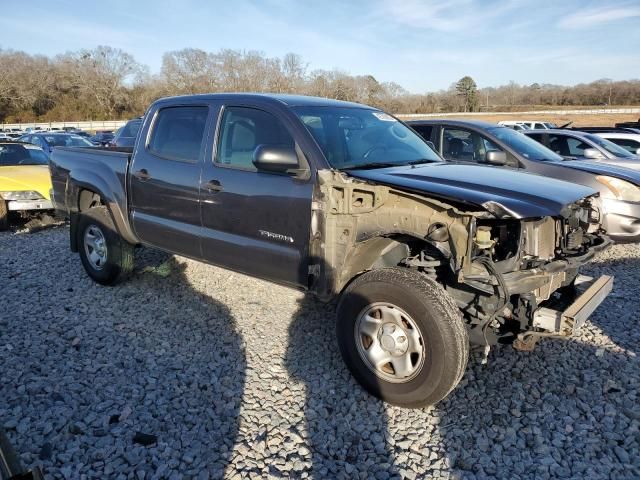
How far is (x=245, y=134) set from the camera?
12.8 feet

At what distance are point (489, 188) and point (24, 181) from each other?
26.6 ft

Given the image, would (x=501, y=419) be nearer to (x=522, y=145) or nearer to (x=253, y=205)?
(x=253, y=205)

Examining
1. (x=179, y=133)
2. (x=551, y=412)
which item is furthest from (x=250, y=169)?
(x=551, y=412)

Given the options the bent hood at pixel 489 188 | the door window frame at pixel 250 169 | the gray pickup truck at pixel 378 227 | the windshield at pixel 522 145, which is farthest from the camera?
the windshield at pixel 522 145

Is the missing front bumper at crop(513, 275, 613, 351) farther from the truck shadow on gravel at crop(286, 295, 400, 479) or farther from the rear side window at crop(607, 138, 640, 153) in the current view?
the rear side window at crop(607, 138, 640, 153)

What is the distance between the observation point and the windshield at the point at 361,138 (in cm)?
360

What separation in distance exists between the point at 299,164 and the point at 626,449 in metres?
2.65

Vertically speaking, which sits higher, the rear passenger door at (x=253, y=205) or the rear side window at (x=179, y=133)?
the rear side window at (x=179, y=133)

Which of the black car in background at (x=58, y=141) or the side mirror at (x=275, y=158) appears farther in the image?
the black car in background at (x=58, y=141)

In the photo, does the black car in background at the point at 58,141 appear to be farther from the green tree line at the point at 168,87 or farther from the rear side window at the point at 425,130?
the green tree line at the point at 168,87

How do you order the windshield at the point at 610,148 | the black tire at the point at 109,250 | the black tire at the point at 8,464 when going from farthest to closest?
1. the windshield at the point at 610,148
2. the black tire at the point at 109,250
3. the black tire at the point at 8,464

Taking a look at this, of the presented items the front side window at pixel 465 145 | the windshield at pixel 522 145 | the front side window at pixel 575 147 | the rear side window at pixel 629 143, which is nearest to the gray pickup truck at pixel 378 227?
the front side window at pixel 465 145

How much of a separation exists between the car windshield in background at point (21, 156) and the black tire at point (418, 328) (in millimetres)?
8813

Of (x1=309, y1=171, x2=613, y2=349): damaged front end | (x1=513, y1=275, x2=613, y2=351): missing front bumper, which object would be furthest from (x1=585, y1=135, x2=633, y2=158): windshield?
(x1=513, y1=275, x2=613, y2=351): missing front bumper
